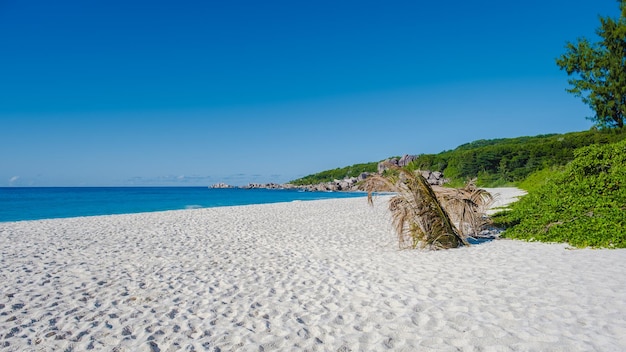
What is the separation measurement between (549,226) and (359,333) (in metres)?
8.28

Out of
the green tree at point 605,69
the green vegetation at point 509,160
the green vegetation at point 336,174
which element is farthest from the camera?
the green vegetation at point 336,174

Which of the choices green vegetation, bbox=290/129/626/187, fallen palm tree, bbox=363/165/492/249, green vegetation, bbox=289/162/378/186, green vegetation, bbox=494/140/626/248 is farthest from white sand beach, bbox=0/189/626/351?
green vegetation, bbox=289/162/378/186

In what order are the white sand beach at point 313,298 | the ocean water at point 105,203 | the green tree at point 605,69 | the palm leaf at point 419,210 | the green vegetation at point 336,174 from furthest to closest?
the green vegetation at point 336,174 < the ocean water at point 105,203 < the green tree at point 605,69 < the palm leaf at point 419,210 < the white sand beach at point 313,298

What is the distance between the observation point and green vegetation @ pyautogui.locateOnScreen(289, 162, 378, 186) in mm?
111562

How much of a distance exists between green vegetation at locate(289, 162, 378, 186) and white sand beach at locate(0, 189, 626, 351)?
3915 inches

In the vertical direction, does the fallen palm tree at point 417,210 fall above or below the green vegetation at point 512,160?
below

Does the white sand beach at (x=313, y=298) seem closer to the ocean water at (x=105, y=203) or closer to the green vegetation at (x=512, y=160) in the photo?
the ocean water at (x=105, y=203)

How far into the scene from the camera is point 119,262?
839 centimetres

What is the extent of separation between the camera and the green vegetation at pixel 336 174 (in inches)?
4392

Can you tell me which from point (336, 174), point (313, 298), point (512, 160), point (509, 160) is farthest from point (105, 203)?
point (336, 174)

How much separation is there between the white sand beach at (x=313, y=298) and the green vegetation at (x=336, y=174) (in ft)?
326

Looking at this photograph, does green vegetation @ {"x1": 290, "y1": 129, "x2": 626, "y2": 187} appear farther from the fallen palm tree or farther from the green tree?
the fallen palm tree

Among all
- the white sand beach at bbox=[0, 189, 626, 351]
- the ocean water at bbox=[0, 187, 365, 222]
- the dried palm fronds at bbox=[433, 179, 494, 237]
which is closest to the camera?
the white sand beach at bbox=[0, 189, 626, 351]

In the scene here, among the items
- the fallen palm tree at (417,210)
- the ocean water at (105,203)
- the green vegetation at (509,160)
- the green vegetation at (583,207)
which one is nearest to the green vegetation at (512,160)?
the green vegetation at (509,160)
